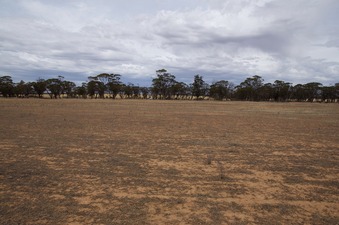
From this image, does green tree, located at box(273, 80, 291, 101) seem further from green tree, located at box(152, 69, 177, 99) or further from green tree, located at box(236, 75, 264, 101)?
green tree, located at box(152, 69, 177, 99)

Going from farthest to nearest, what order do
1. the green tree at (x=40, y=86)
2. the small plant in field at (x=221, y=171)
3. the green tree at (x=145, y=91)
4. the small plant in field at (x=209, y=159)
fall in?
the green tree at (x=145, y=91) → the green tree at (x=40, y=86) → the small plant in field at (x=209, y=159) → the small plant in field at (x=221, y=171)

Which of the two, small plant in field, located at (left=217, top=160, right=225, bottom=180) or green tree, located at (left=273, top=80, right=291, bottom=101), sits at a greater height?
green tree, located at (left=273, top=80, right=291, bottom=101)

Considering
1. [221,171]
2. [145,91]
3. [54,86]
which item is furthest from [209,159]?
[145,91]

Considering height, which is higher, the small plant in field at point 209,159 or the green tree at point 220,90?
the green tree at point 220,90

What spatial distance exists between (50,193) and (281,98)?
98.1 m

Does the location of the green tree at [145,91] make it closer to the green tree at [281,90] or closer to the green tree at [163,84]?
the green tree at [163,84]

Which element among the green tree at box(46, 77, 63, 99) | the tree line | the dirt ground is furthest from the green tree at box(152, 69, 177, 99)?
the dirt ground

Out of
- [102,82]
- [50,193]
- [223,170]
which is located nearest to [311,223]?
[223,170]

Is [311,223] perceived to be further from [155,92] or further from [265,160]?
[155,92]

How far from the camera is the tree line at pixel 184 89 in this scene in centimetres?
8444

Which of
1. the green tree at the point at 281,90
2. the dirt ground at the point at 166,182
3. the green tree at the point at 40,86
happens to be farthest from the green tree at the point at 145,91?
the dirt ground at the point at 166,182

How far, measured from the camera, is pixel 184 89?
98062 mm

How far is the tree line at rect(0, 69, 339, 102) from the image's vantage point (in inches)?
3324

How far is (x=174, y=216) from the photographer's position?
4.53 meters
